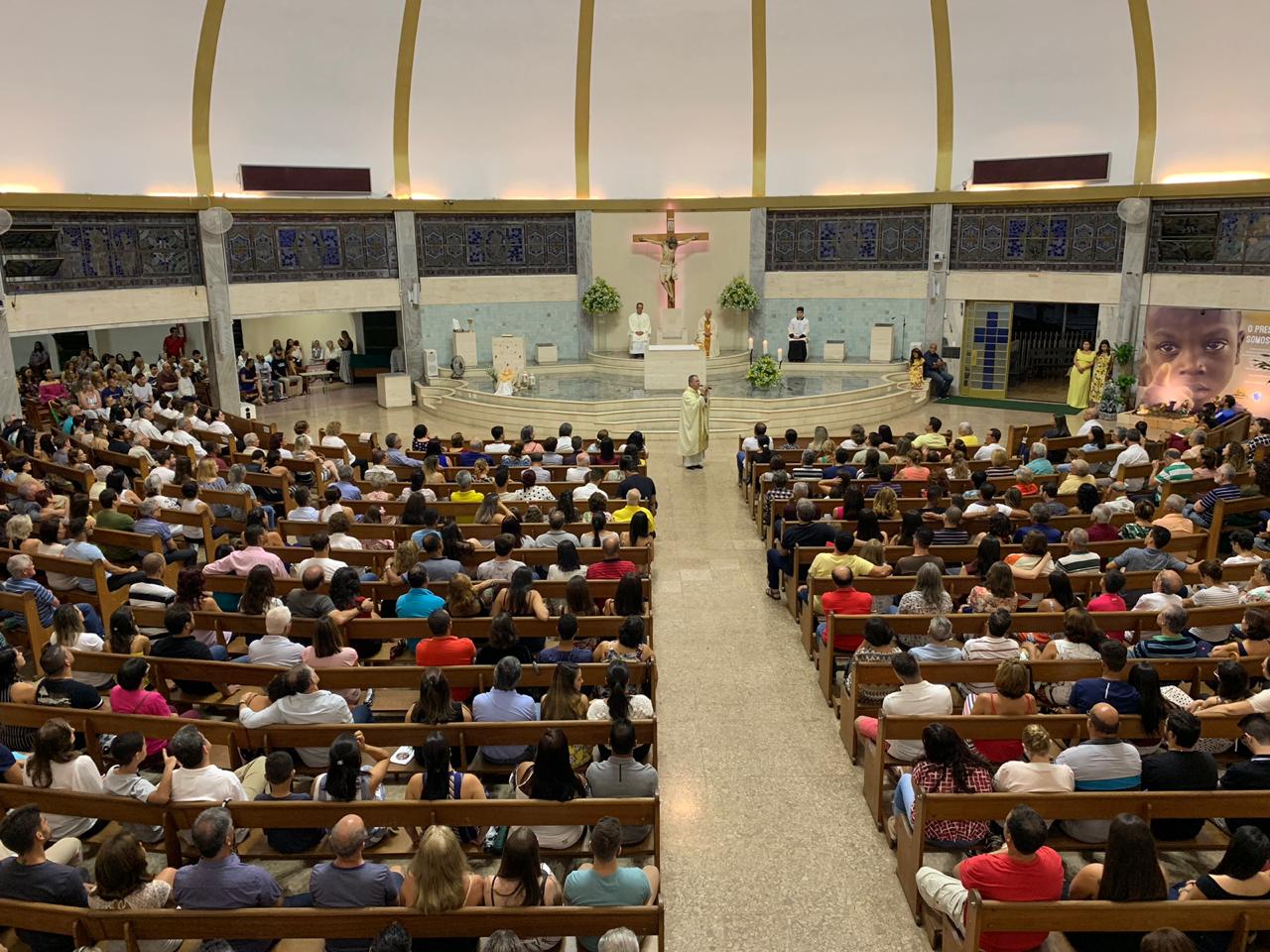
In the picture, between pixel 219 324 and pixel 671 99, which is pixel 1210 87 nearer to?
pixel 671 99

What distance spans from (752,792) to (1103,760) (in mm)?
2161

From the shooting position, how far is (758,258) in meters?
23.1

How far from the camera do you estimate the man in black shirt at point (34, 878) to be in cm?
407

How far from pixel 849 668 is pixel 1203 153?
16.8 metres

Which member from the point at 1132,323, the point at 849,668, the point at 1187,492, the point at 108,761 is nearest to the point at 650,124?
the point at 1132,323


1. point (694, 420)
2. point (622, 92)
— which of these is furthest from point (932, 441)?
point (622, 92)

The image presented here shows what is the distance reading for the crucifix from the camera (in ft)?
73.6

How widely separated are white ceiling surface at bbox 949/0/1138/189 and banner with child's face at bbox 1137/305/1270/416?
11.1 ft

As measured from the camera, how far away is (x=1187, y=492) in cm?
1062

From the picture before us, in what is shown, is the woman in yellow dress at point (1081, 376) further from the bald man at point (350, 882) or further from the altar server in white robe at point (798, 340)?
the bald man at point (350, 882)

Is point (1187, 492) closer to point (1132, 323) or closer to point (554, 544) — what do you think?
point (554, 544)

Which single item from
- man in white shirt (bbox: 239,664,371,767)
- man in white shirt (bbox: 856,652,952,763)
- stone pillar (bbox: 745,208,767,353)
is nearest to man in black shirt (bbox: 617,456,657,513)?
man in white shirt (bbox: 856,652,952,763)

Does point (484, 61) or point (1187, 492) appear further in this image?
point (484, 61)

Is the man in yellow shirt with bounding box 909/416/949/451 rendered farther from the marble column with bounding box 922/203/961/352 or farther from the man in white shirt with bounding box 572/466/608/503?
the marble column with bounding box 922/203/961/352
